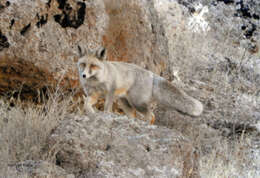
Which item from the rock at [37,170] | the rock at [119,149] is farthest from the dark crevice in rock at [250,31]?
the rock at [37,170]

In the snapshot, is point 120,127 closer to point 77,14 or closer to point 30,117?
point 30,117

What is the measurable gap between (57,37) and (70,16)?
0.36 meters

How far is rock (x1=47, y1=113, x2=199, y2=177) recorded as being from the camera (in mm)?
3471

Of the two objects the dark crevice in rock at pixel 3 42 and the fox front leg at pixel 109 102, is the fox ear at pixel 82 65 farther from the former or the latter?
the dark crevice in rock at pixel 3 42

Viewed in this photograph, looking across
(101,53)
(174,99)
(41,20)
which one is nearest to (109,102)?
(101,53)

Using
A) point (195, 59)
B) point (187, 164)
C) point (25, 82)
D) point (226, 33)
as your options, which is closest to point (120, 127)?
point (187, 164)

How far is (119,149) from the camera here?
3.62 meters

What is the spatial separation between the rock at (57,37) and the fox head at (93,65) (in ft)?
0.87

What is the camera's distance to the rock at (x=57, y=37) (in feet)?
17.5

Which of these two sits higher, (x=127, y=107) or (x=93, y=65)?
(x=93, y=65)

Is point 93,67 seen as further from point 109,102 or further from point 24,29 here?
A: point 24,29

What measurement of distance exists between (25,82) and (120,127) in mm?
2039

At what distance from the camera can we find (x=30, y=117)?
15.0 feet

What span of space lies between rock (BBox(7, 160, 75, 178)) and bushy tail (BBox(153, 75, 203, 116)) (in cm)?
270
